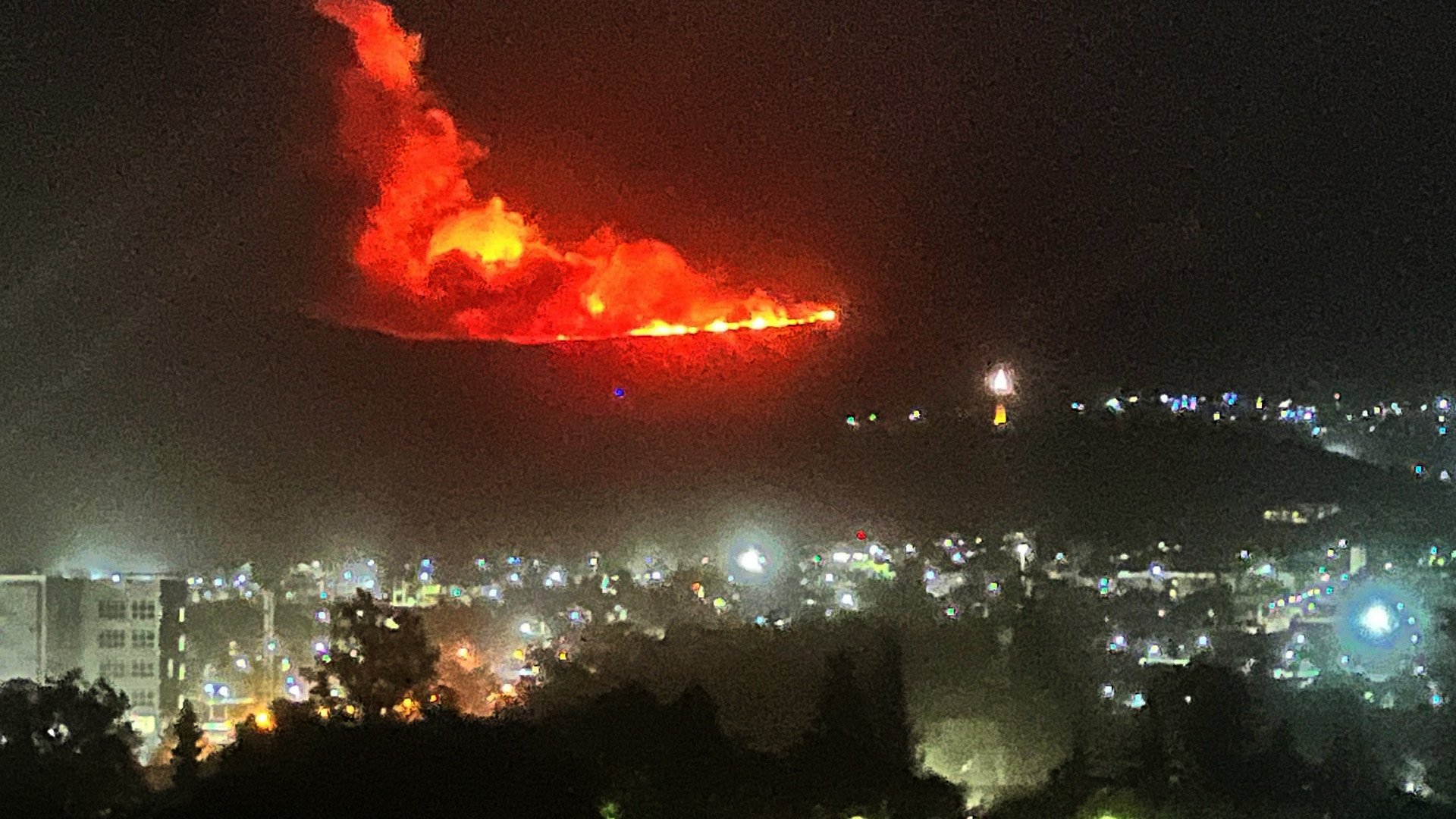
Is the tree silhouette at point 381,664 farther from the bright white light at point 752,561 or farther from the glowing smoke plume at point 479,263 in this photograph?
the bright white light at point 752,561

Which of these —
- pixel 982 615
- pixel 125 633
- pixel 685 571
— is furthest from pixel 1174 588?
pixel 125 633

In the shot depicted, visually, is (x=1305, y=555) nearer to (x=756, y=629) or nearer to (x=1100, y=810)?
(x=756, y=629)

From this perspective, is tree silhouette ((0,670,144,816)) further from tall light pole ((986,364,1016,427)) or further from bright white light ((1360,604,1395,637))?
tall light pole ((986,364,1016,427))

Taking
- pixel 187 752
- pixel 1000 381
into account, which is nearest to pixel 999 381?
pixel 1000 381

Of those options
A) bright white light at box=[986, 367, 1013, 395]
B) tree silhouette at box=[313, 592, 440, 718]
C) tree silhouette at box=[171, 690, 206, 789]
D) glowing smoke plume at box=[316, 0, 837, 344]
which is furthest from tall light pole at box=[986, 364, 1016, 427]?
tree silhouette at box=[171, 690, 206, 789]

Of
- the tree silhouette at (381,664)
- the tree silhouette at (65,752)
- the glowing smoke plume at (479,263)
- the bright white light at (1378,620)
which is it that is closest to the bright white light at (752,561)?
the glowing smoke plume at (479,263)

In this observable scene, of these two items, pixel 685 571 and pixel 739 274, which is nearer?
pixel 739 274
